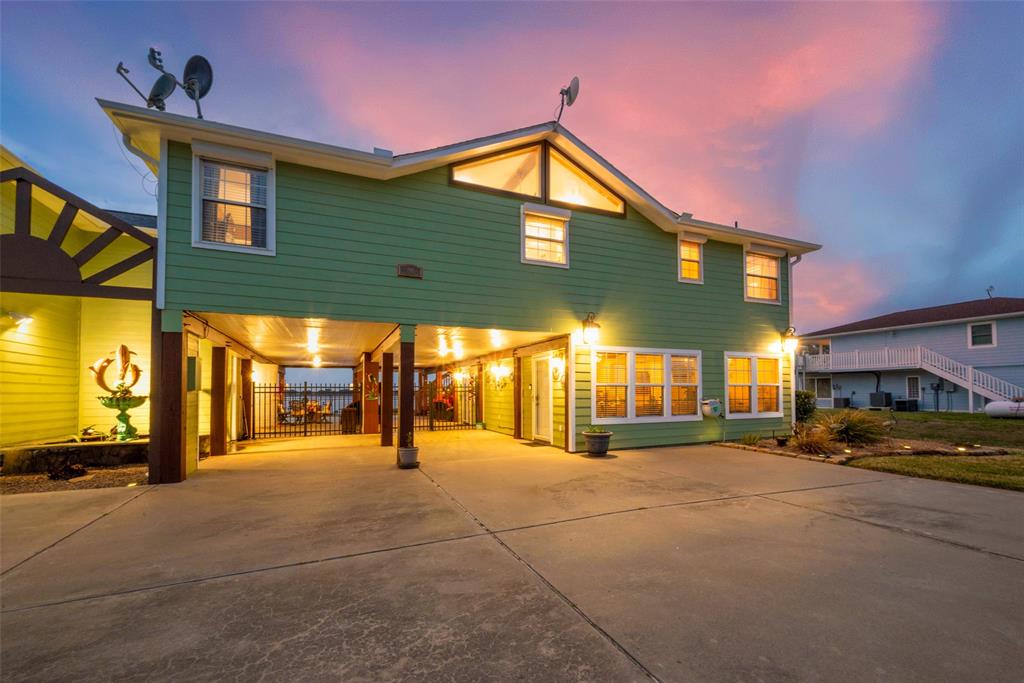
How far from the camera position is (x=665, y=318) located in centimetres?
1063

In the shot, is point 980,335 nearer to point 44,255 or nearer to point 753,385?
point 753,385

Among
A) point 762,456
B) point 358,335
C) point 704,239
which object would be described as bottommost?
point 762,456

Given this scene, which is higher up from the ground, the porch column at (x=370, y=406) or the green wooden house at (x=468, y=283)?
the green wooden house at (x=468, y=283)

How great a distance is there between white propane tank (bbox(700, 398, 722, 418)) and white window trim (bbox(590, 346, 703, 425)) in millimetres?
107

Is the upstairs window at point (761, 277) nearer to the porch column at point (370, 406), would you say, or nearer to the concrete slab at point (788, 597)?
the concrete slab at point (788, 597)

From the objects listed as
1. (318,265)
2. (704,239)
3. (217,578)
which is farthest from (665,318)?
(217,578)

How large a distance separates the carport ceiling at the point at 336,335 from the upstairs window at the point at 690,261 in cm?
406

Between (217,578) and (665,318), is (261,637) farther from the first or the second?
(665,318)

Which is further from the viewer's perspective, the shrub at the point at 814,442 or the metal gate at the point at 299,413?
the metal gate at the point at 299,413

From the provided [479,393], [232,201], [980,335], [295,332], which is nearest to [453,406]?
[479,393]

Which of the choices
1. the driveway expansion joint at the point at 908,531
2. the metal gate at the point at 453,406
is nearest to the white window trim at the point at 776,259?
the driveway expansion joint at the point at 908,531

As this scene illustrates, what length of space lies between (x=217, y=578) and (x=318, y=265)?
558cm

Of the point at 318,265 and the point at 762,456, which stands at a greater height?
the point at 318,265

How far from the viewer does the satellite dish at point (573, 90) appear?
9.04 metres
